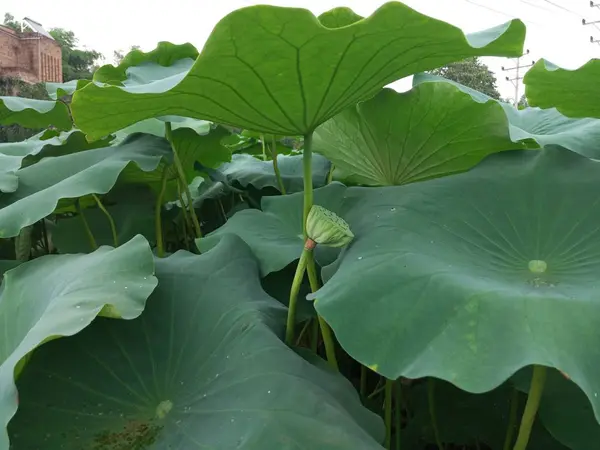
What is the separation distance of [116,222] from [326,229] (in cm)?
60

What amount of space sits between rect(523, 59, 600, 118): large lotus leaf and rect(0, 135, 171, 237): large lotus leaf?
0.53 m

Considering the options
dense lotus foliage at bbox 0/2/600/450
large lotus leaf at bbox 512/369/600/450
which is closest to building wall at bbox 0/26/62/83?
dense lotus foliage at bbox 0/2/600/450

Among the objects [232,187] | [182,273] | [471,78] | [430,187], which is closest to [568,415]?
[430,187]

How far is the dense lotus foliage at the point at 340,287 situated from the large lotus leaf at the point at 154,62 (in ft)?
1.10

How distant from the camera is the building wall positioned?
1752cm

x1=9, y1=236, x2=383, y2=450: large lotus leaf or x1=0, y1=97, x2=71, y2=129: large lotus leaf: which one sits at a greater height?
x1=0, y1=97, x2=71, y2=129: large lotus leaf

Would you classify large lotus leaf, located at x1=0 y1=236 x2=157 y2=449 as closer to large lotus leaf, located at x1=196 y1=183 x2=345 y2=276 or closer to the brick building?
large lotus leaf, located at x1=196 y1=183 x2=345 y2=276

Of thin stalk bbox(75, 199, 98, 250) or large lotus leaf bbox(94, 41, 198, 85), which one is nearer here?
thin stalk bbox(75, 199, 98, 250)

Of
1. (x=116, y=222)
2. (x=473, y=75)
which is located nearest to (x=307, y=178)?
(x=116, y=222)

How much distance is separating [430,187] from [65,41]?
27868mm

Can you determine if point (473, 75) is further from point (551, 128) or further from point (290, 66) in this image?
point (290, 66)

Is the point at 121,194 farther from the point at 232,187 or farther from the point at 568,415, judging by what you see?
the point at 568,415

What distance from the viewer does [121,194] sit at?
1.04m

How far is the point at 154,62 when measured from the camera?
1.09 metres
